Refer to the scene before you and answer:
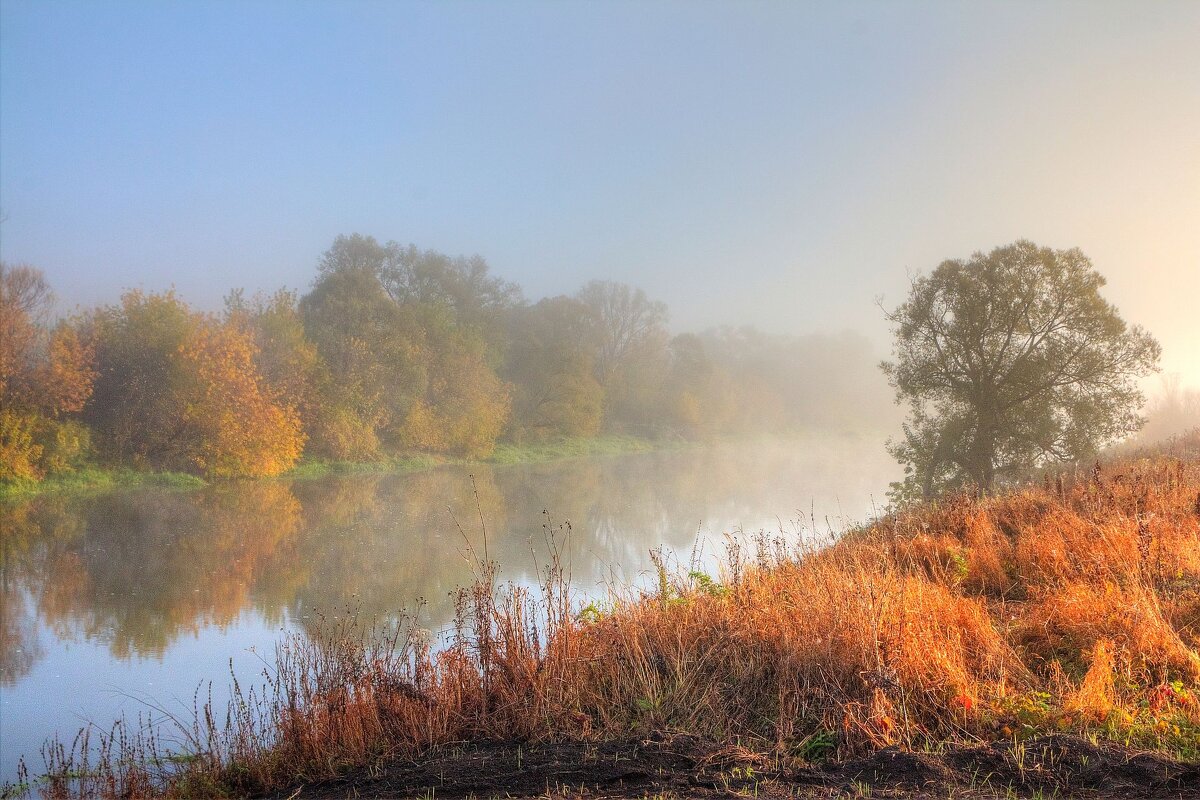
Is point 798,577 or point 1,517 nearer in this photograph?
point 798,577

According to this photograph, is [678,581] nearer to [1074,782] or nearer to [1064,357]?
[1074,782]

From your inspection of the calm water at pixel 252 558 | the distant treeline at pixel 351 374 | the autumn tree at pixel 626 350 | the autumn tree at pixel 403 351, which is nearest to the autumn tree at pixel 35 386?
the distant treeline at pixel 351 374

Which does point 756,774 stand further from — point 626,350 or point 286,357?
point 626,350

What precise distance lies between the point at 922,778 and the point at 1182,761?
151 cm

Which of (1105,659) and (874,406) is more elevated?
(874,406)

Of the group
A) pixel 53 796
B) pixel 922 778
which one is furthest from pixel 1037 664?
pixel 53 796

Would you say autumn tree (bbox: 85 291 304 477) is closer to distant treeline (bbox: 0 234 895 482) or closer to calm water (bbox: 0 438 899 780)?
distant treeline (bbox: 0 234 895 482)

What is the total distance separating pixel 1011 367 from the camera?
26.0m

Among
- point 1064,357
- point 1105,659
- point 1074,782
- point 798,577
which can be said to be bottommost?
point 1074,782

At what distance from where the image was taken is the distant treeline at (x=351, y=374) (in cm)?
2997

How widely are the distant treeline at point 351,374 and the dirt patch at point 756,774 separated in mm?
28853

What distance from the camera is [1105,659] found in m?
5.90

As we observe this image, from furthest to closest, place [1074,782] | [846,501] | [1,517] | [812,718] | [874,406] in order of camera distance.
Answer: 1. [874,406]
2. [846,501]
3. [1,517]
4. [812,718]
5. [1074,782]

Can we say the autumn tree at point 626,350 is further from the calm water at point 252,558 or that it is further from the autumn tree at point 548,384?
the calm water at point 252,558
